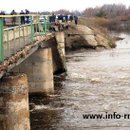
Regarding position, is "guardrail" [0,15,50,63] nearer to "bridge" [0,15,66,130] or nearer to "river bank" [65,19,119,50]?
"bridge" [0,15,66,130]

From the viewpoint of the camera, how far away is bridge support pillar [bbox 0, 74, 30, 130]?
1398cm

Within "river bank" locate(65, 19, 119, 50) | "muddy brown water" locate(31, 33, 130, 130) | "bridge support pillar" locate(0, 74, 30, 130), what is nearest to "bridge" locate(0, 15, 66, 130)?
"bridge support pillar" locate(0, 74, 30, 130)

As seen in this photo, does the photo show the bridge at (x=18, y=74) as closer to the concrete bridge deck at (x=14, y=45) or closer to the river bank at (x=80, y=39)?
the concrete bridge deck at (x=14, y=45)

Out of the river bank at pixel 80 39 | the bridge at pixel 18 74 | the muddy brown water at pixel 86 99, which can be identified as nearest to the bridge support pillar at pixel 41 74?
the bridge at pixel 18 74

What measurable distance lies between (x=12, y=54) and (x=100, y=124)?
210 inches

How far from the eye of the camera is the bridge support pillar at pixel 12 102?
1398 cm

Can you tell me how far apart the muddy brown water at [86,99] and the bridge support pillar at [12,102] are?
5.25m

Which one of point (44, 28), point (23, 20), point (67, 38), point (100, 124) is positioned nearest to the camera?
point (100, 124)

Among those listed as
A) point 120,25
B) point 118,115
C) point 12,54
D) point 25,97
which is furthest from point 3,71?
point 120,25

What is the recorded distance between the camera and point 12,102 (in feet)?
46.1

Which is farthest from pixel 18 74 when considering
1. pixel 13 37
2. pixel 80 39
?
pixel 80 39

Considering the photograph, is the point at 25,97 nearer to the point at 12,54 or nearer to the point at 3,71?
the point at 3,71

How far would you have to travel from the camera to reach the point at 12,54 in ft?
54.2

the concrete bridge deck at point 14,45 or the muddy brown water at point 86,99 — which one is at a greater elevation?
the concrete bridge deck at point 14,45
